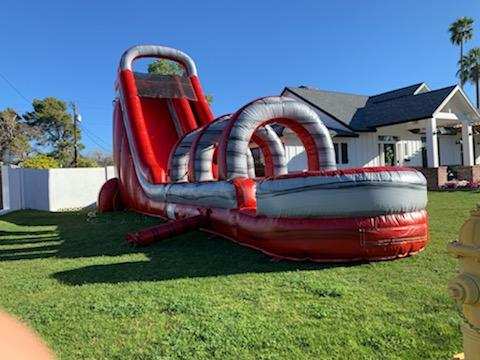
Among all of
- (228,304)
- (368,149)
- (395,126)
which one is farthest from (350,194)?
(368,149)

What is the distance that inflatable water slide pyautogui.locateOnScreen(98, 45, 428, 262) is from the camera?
215 inches

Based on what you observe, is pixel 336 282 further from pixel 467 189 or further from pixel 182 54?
pixel 467 189

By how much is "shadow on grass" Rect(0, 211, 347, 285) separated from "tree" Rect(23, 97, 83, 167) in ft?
120

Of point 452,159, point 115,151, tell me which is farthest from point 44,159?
point 452,159

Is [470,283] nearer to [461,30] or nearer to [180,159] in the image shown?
[180,159]

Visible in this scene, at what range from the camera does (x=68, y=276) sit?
526 cm

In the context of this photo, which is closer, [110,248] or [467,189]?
[110,248]

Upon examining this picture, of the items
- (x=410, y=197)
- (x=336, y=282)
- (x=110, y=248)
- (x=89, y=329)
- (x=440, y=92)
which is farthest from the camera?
(x=440, y=92)

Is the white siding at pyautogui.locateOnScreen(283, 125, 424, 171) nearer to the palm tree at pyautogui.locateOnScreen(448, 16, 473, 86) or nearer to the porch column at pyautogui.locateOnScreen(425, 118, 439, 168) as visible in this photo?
the porch column at pyautogui.locateOnScreen(425, 118, 439, 168)

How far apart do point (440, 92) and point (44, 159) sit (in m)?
17.8

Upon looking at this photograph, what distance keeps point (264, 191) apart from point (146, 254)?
1.97 metres

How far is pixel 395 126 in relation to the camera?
68.2 feet

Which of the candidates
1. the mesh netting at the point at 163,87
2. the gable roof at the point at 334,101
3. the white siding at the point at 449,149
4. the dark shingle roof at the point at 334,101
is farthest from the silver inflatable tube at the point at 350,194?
the white siding at the point at 449,149

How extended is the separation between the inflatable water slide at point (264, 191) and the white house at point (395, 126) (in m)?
8.38
